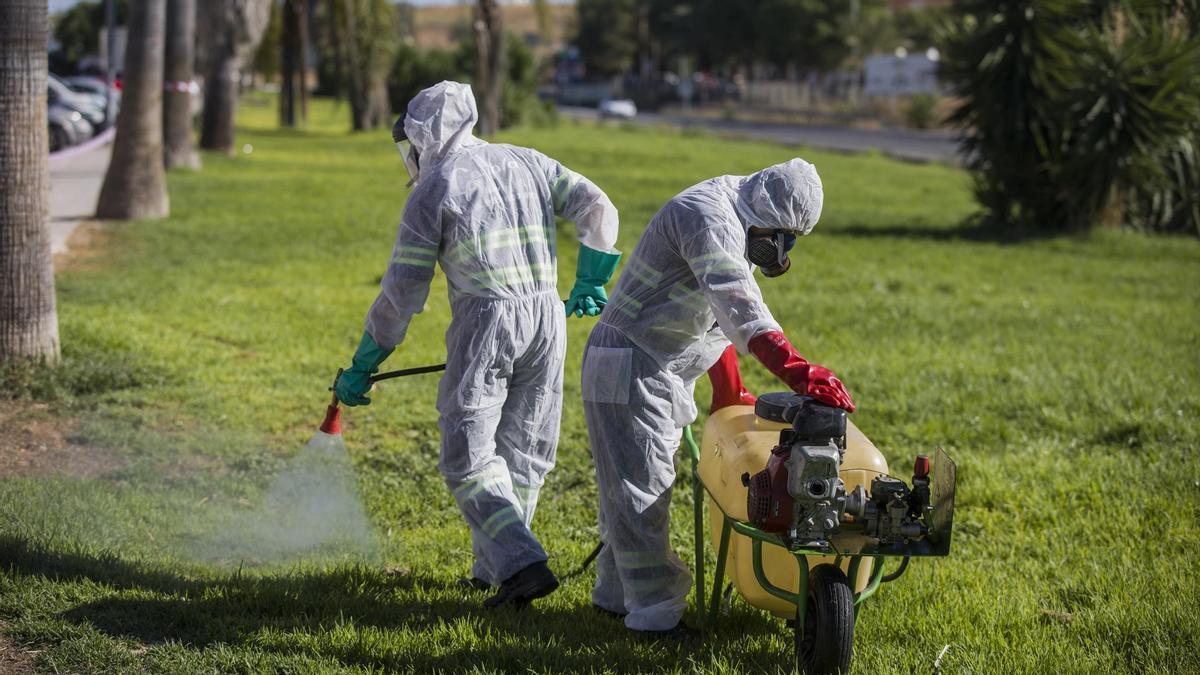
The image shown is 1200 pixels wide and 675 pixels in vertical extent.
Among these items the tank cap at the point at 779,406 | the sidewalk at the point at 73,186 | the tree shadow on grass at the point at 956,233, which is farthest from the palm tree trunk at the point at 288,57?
the tank cap at the point at 779,406

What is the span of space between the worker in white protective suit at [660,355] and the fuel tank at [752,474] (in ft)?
0.58

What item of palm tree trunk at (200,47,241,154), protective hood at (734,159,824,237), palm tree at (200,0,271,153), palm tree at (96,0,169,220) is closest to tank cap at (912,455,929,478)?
protective hood at (734,159,824,237)

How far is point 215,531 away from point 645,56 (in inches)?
3925

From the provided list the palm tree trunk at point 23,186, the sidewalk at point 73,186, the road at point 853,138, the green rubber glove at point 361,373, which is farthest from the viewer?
the road at point 853,138

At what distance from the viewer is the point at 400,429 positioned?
745 centimetres

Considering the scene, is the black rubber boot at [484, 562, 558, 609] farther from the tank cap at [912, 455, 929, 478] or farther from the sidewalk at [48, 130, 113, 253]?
the sidewalk at [48, 130, 113, 253]

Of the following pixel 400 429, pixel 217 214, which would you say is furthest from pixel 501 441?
pixel 217 214

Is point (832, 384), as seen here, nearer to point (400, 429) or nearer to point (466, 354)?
point (466, 354)

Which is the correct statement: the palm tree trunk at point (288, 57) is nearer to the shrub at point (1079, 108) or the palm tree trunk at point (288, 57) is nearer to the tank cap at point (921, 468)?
the shrub at point (1079, 108)

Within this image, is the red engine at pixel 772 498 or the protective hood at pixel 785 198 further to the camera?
the protective hood at pixel 785 198

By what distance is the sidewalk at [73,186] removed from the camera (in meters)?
14.8

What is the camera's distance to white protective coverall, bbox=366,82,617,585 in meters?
4.51

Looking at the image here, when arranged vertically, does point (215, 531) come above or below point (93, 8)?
below

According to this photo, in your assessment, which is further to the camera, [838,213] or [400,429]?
[838,213]
